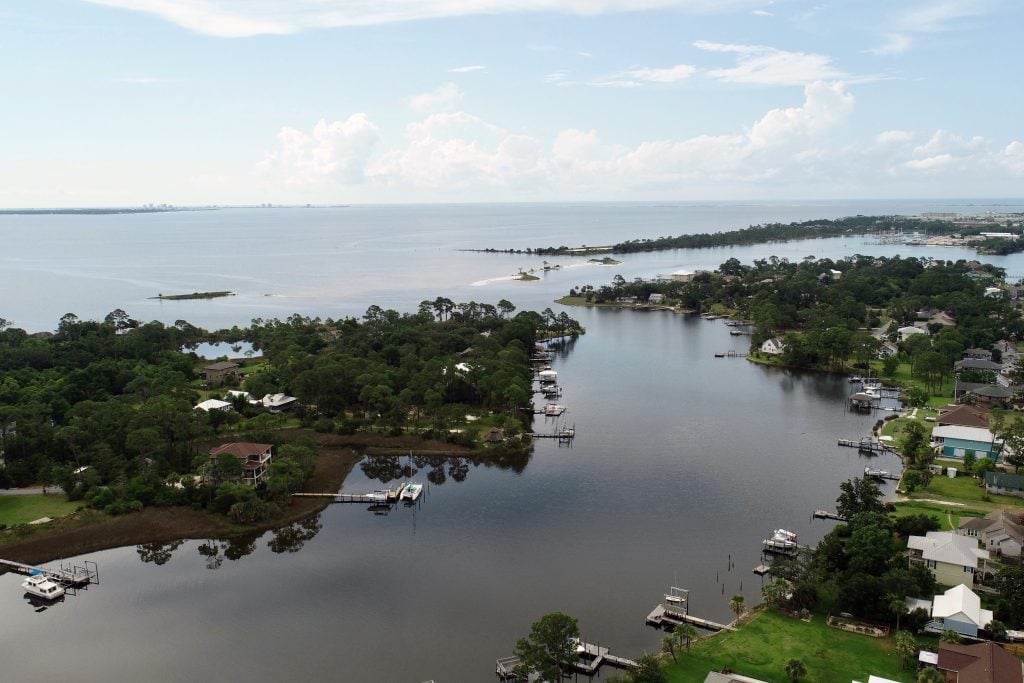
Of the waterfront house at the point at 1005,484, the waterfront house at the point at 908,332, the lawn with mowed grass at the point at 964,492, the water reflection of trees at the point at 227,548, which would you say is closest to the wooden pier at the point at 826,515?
the lawn with mowed grass at the point at 964,492

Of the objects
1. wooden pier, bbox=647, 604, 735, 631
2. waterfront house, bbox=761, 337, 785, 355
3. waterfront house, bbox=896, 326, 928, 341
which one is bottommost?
wooden pier, bbox=647, 604, 735, 631

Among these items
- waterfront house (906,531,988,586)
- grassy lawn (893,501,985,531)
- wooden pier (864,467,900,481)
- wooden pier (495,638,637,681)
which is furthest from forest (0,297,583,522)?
waterfront house (906,531,988,586)

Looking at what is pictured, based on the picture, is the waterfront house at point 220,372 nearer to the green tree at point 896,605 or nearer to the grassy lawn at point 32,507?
the grassy lawn at point 32,507

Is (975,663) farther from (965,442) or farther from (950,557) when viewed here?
(965,442)

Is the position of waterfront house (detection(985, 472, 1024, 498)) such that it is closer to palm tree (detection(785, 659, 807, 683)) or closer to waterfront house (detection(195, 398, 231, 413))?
palm tree (detection(785, 659, 807, 683))

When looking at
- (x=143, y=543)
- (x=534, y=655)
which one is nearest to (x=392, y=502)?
(x=143, y=543)

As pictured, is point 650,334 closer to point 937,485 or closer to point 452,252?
point 937,485
